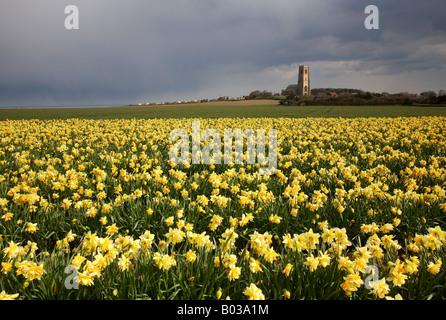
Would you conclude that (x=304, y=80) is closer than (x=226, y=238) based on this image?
No

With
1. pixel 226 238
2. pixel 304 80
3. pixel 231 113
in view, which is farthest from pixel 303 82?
pixel 226 238

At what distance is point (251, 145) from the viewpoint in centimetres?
955

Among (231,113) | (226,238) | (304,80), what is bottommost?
(226,238)

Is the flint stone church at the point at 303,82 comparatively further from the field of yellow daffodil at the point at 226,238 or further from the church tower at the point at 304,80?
the field of yellow daffodil at the point at 226,238

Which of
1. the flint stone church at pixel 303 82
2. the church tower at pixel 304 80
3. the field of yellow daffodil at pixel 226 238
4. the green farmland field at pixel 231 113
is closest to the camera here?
the field of yellow daffodil at pixel 226 238

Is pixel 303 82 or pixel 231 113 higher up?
pixel 303 82

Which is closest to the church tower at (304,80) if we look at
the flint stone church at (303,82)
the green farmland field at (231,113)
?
the flint stone church at (303,82)

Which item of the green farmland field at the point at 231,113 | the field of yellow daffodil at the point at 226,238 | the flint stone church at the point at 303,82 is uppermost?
the flint stone church at the point at 303,82

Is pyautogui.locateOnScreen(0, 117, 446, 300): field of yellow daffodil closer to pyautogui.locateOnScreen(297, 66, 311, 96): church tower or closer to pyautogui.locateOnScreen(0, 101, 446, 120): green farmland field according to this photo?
pyautogui.locateOnScreen(0, 101, 446, 120): green farmland field

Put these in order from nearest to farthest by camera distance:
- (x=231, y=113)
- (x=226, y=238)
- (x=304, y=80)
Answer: (x=226, y=238)
(x=231, y=113)
(x=304, y=80)

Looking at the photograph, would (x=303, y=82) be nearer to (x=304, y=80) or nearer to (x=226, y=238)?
(x=304, y=80)
